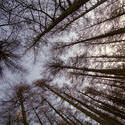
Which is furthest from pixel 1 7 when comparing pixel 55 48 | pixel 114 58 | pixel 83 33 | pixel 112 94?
pixel 112 94

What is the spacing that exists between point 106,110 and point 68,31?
5.26 m

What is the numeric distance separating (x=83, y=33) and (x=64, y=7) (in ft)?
8.53

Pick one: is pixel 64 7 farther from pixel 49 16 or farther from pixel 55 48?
pixel 55 48

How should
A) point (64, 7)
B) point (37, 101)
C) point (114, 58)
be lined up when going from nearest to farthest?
point (64, 7)
point (114, 58)
point (37, 101)

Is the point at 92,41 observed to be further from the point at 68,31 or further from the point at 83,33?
the point at 68,31

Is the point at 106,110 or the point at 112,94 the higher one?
the point at 112,94

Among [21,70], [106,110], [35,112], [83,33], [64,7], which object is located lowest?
[35,112]

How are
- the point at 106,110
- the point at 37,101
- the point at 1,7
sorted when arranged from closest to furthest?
the point at 1,7, the point at 106,110, the point at 37,101

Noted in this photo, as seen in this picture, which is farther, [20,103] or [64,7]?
[20,103]

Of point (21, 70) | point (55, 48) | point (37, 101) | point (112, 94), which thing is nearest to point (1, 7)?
point (21, 70)

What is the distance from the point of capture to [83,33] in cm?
794

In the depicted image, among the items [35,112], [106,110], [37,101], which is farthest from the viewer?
[37,101]

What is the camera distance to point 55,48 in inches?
383

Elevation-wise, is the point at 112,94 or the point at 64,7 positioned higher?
the point at 64,7
